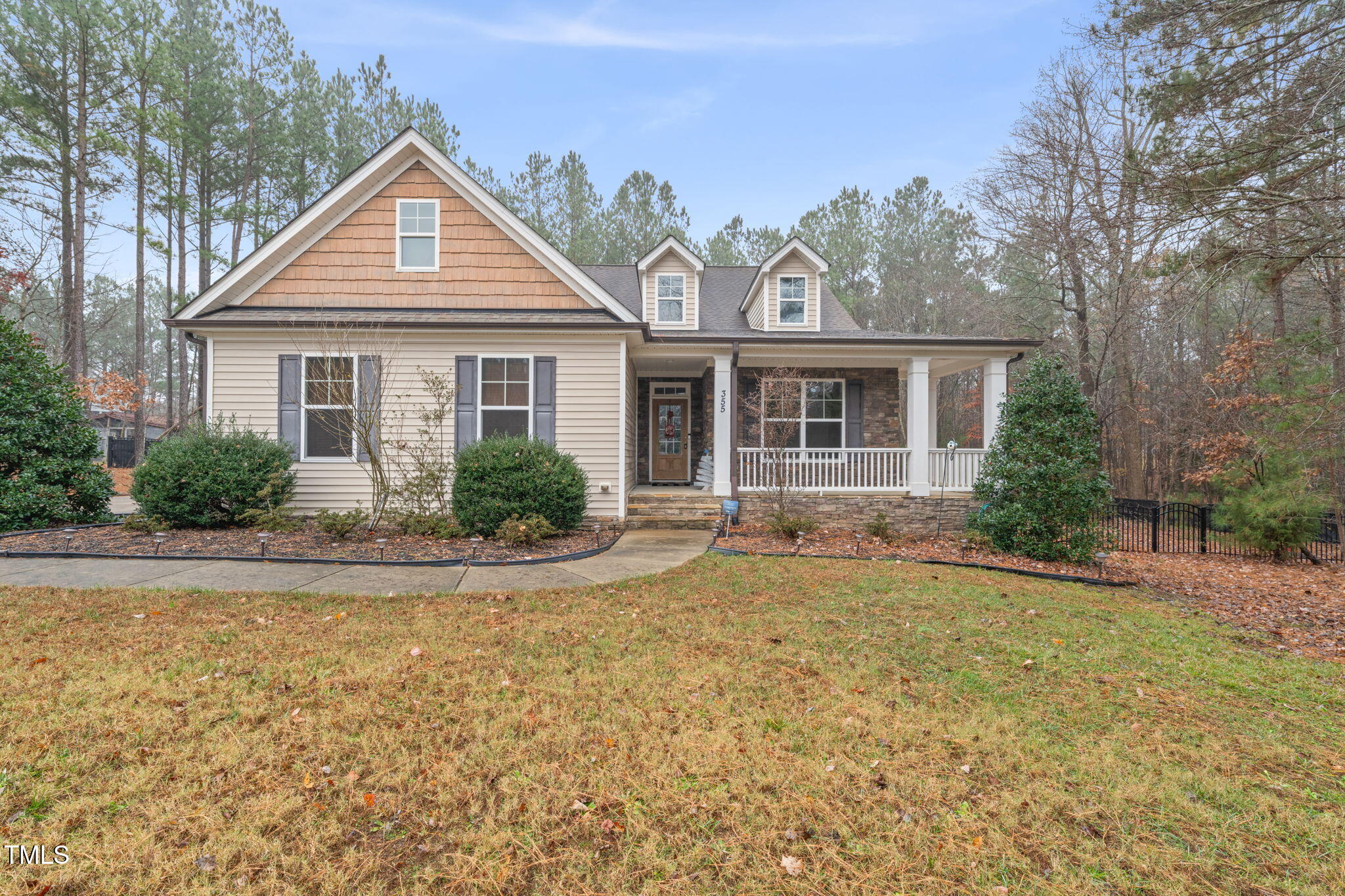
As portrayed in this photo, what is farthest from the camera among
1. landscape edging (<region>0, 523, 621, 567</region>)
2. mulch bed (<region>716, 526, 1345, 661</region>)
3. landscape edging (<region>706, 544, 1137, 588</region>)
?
landscape edging (<region>706, 544, 1137, 588</region>)

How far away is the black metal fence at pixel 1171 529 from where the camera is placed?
11547mm

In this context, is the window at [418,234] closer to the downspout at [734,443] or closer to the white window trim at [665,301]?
the white window trim at [665,301]

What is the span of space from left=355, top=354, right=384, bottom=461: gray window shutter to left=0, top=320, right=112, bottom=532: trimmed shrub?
12.9 ft

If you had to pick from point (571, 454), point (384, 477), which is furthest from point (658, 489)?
point (384, 477)

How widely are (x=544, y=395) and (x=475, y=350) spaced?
133cm

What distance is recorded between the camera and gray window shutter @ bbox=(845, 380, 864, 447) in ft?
41.1

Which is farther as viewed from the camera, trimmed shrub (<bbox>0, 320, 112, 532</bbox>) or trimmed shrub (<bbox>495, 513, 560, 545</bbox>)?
trimmed shrub (<bbox>0, 320, 112, 532</bbox>)

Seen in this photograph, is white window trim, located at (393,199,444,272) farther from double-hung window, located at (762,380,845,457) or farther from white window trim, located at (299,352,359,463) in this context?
double-hung window, located at (762,380,845,457)

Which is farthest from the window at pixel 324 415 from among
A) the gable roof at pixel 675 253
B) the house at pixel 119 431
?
the house at pixel 119 431

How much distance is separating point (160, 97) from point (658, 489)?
2034 cm

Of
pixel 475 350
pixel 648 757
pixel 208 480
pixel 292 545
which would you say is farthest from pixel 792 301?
pixel 648 757

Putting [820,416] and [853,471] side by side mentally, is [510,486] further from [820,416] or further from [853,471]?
[820,416]

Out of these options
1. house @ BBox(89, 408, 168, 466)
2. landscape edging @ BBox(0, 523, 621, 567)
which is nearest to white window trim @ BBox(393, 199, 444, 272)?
landscape edging @ BBox(0, 523, 621, 567)

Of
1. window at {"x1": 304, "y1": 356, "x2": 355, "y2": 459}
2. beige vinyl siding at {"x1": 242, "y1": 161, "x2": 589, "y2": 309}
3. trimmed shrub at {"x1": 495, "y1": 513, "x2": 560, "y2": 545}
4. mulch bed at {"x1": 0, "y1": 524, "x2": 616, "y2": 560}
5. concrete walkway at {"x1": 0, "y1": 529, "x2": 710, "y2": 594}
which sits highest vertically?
beige vinyl siding at {"x1": 242, "y1": 161, "x2": 589, "y2": 309}
